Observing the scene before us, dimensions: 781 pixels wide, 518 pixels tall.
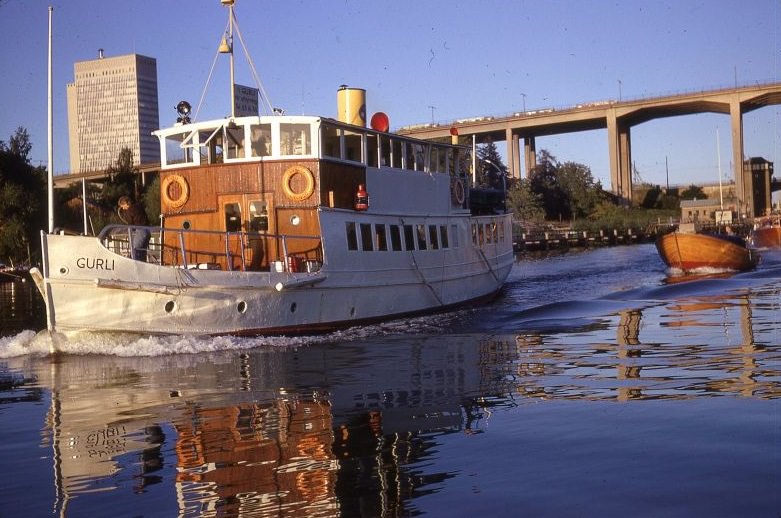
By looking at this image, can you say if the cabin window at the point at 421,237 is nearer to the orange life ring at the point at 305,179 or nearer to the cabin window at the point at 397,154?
the cabin window at the point at 397,154

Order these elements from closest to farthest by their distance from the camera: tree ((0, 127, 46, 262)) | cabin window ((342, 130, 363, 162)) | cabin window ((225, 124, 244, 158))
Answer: cabin window ((225, 124, 244, 158)) < cabin window ((342, 130, 363, 162)) < tree ((0, 127, 46, 262))

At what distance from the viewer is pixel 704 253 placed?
37938 millimetres

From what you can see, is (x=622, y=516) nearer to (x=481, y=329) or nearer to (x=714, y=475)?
(x=714, y=475)

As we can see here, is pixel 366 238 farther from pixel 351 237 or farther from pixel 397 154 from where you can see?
pixel 397 154

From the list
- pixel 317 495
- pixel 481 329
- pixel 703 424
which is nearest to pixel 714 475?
pixel 703 424

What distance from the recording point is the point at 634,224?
293ft

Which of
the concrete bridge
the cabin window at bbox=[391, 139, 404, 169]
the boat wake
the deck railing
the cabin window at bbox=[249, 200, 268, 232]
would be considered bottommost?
the boat wake

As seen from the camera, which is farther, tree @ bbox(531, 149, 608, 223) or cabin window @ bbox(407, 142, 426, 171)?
tree @ bbox(531, 149, 608, 223)

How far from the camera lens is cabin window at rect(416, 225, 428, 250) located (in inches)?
915

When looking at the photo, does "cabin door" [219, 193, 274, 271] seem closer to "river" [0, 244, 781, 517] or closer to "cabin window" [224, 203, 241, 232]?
"cabin window" [224, 203, 241, 232]

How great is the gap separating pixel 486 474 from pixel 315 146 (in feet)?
42.6

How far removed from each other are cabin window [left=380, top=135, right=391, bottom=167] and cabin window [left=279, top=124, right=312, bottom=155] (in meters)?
2.91

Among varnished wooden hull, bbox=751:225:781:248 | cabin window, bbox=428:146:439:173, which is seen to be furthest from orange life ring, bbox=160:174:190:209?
varnished wooden hull, bbox=751:225:781:248

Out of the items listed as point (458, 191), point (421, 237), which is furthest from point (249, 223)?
point (458, 191)
